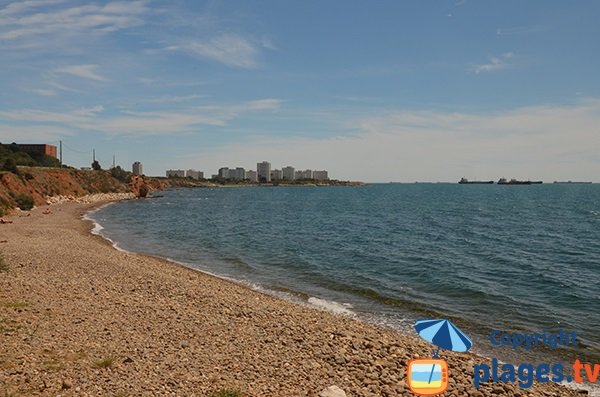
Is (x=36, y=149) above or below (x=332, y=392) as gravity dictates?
above

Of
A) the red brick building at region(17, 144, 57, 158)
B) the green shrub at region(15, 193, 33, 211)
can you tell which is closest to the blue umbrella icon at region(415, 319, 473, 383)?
the green shrub at region(15, 193, 33, 211)

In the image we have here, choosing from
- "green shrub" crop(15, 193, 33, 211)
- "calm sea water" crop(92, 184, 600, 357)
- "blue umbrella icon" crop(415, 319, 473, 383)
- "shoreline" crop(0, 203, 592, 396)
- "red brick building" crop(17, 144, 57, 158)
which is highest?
"red brick building" crop(17, 144, 57, 158)

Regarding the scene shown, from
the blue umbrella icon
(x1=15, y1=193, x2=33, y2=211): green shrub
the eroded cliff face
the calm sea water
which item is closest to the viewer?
the blue umbrella icon

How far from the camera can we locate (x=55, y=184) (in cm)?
9719

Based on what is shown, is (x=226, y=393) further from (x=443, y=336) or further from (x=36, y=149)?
(x=36, y=149)

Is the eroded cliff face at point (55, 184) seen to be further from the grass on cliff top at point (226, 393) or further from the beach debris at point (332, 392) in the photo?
the beach debris at point (332, 392)

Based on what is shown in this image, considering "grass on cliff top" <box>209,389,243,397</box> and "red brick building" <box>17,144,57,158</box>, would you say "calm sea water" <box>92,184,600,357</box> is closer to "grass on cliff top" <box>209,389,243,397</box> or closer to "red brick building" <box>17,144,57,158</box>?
"grass on cliff top" <box>209,389,243,397</box>

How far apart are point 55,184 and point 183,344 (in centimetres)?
9876

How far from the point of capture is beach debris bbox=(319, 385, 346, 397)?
1036cm

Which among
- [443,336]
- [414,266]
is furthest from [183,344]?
[414,266]

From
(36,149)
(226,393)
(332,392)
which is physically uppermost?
(36,149)

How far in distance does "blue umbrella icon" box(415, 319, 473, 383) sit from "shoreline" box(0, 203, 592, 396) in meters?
1.99

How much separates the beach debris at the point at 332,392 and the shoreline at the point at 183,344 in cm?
33

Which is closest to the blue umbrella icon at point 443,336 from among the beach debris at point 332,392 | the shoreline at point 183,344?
the shoreline at point 183,344
